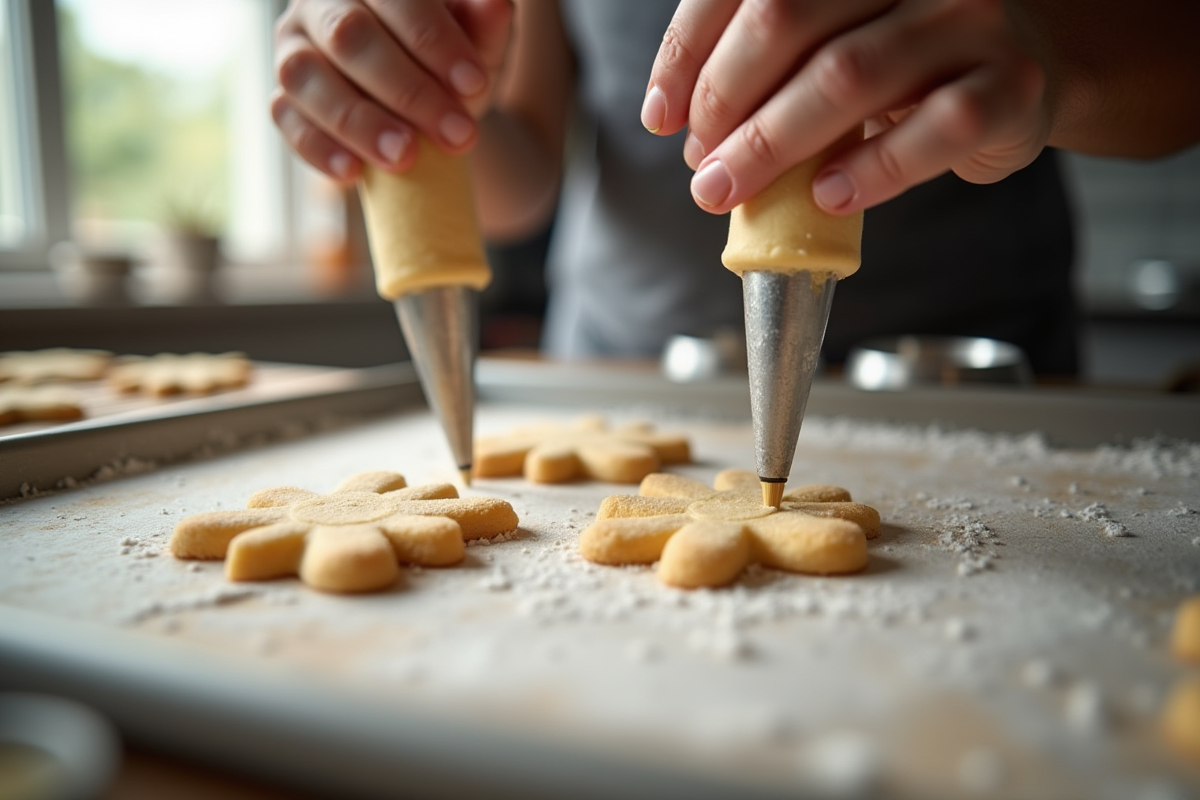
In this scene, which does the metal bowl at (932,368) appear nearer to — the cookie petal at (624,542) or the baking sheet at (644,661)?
the baking sheet at (644,661)

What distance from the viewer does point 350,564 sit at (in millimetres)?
721

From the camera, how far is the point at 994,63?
0.71 m

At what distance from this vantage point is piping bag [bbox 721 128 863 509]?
777mm

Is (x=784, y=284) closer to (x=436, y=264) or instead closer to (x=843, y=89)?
(x=843, y=89)

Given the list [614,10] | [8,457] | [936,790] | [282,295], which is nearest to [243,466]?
[8,457]

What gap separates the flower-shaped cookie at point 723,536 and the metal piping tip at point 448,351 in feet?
0.93

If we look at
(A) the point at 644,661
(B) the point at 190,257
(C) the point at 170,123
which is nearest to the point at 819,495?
(A) the point at 644,661

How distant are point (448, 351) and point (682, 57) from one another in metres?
0.49

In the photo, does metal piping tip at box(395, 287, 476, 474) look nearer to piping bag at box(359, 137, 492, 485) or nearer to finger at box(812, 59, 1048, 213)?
piping bag at box(359, 137, 492, 485)

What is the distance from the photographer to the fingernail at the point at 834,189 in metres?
0.75

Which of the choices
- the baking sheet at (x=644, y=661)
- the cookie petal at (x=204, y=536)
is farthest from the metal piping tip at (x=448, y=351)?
the cookie petal at (x=204, y=536)

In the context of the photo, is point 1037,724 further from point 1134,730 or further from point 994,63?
point 994,63

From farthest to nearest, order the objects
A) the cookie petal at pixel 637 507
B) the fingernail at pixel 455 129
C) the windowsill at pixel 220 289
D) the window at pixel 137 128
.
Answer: the window at pixel 137 128
the windowsill at pixel 220 289
the fingernail at pixel 455 129
the cookie petal at pixel 637 507

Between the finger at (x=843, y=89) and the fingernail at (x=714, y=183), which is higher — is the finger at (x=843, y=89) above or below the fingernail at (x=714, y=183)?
above
